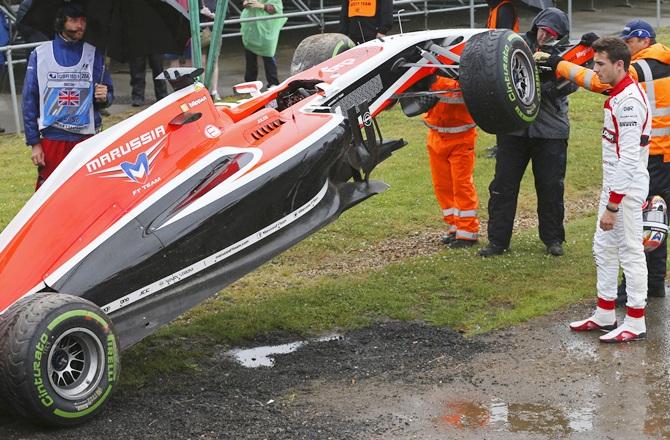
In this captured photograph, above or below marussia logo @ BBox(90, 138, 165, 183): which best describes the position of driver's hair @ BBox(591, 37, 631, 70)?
above

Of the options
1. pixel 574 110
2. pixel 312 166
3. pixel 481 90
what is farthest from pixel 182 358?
pixel 574 110

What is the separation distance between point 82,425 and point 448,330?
2.84 m

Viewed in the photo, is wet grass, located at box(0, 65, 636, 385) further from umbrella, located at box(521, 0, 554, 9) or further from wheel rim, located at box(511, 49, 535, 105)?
umbrella, located at box(521, 0, 554, 9)

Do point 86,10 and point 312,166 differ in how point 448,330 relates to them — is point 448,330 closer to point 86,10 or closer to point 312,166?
point 312,166

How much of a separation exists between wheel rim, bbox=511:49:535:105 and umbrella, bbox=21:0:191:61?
2.57 metres

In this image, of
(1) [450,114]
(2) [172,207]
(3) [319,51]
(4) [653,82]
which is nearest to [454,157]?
(1) [450,114]

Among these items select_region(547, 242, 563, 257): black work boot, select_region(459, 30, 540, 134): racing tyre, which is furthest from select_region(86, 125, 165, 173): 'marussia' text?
select_region(547, 242, 563, 257): black work boot

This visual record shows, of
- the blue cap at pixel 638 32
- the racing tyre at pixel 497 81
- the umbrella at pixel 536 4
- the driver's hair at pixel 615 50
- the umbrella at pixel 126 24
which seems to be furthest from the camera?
the umbrella at pixel 536 4

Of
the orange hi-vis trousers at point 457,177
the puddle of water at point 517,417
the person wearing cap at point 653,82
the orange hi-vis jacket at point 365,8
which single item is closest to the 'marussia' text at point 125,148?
the puddle of water at point 517,417

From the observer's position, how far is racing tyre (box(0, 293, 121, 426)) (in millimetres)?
5668

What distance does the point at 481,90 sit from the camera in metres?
7.81

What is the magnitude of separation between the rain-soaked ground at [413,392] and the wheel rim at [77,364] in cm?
23

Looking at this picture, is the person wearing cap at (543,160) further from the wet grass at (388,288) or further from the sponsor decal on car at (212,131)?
the sponsor decal on car at (212,131)

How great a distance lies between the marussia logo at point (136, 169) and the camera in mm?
6727
